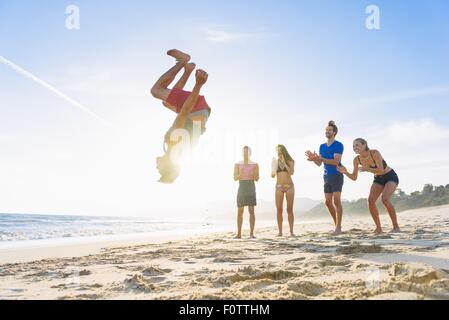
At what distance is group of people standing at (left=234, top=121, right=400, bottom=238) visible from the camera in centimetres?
750

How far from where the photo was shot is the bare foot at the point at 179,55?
4.65 m

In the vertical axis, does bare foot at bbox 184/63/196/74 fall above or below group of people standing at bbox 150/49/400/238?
above

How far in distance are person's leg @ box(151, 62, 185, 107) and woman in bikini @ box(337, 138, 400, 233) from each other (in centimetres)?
391

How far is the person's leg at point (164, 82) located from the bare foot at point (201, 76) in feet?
2.06

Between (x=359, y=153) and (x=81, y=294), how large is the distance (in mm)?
5769

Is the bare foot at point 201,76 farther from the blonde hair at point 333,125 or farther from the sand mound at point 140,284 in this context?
the blonde hair at point 333,125

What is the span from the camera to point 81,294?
3.16 m

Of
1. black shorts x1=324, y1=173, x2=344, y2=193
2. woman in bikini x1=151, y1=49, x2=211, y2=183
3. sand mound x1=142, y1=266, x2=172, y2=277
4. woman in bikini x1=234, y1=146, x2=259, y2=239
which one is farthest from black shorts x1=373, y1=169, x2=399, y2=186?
sand mound x1=142, y1=266, x2=172, y2=277

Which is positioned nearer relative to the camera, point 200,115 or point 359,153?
point 200,115

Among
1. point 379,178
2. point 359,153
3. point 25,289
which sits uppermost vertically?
point 359,153

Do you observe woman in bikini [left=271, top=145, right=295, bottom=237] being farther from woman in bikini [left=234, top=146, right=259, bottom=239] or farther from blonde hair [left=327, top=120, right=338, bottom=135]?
blonde hair [left=327, top=120, right=338, bottom=135]
